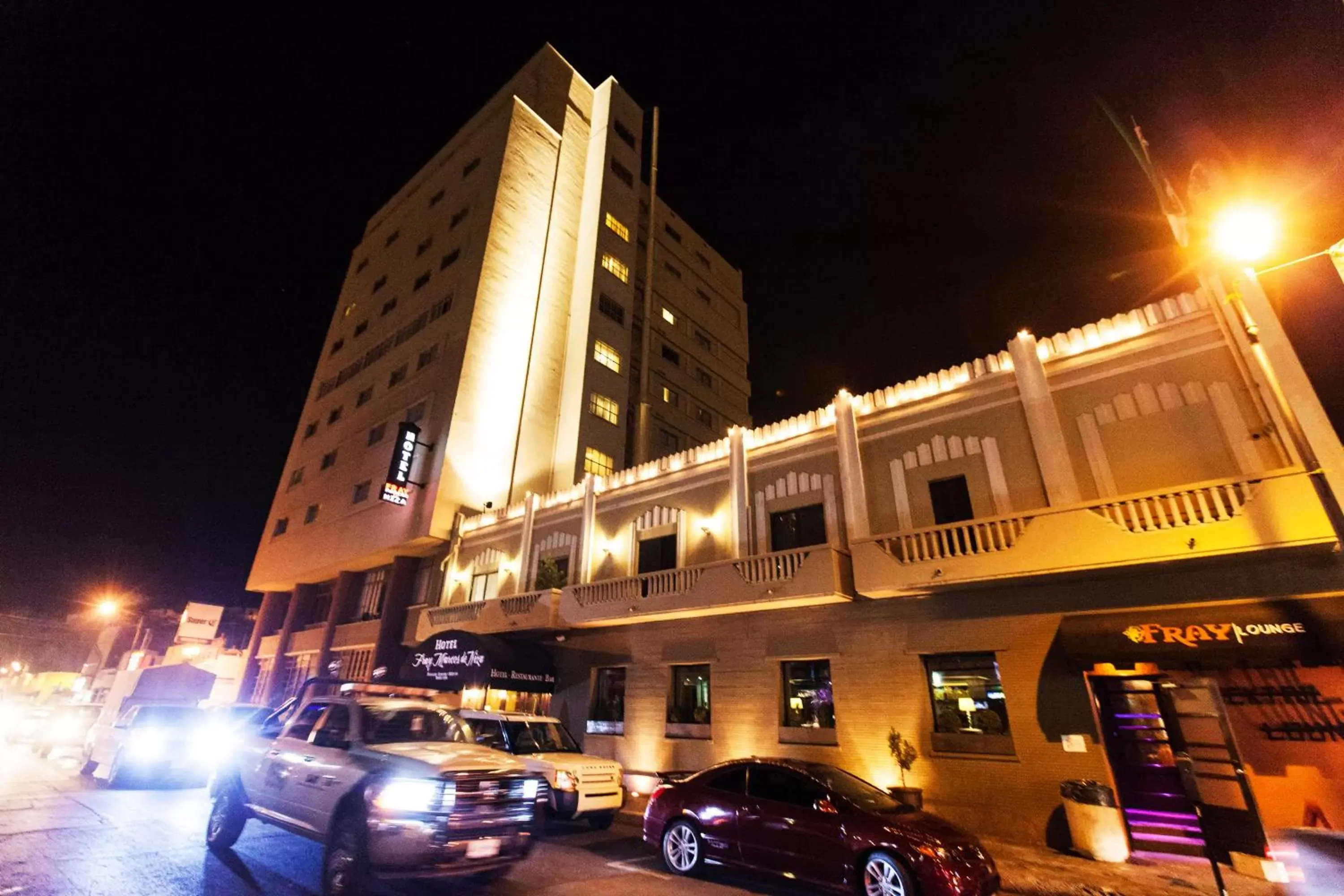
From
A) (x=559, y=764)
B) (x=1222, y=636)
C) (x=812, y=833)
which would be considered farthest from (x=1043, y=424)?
(x=559, y=764)

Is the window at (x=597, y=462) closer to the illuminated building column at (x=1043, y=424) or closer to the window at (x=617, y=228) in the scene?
the window at (x=617, y=228)

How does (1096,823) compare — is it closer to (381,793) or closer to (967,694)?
(967,694)

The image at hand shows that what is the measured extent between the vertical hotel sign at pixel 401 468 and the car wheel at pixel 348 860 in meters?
20.5

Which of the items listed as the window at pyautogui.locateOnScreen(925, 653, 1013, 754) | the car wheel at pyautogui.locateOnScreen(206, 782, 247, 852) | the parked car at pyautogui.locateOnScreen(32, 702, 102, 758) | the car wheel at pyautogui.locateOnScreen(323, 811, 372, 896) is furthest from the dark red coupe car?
the parked car at pyautogui.locateOnScreen(32, 702, 102, 758)

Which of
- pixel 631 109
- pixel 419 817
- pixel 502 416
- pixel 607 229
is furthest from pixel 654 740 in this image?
pixel 631 109

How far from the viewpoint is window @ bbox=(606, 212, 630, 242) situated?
35781mm

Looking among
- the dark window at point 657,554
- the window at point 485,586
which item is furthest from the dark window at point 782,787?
the window at point 485,586

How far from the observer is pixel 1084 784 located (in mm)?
9266

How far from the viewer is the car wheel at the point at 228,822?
7.45m

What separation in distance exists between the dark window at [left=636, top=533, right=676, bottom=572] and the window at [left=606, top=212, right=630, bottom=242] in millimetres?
24271

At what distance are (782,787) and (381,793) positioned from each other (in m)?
4.92

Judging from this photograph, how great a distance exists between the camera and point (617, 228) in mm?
36344

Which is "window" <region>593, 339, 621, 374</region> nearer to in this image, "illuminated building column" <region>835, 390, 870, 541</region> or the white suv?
"illuminated building column" <region>835, 390, 870, 541</region>

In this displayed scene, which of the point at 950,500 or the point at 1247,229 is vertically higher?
the point at 1247,229
